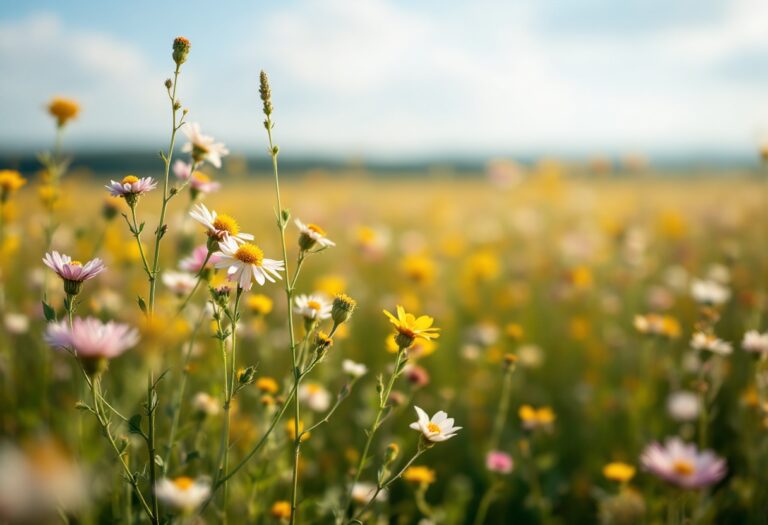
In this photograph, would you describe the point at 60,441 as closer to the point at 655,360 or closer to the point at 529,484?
the point at 529,484

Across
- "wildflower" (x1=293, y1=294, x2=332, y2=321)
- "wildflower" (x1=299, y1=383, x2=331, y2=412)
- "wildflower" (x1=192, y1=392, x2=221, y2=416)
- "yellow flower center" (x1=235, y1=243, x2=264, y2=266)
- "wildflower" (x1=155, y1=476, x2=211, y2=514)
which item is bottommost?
"wildflower" (x1=299, y1=383, x2=331, y2=412)

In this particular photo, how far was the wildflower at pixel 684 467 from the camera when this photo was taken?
1.08m

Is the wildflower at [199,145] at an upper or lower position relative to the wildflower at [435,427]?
upper

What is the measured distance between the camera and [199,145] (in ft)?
4.48

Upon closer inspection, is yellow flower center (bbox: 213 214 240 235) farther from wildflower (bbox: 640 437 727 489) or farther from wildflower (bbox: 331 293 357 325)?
wildflower (bbox: 640 437 727 489)

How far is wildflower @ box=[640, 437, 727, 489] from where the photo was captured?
1081mm

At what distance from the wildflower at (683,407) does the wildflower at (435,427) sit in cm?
183

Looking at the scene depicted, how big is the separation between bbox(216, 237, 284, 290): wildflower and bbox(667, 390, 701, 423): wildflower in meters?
2.18

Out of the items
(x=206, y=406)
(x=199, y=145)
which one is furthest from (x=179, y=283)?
(x=199, y=145)

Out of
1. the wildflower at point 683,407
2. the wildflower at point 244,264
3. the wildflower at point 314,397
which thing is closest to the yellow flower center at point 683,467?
the wildflower at point 244,264

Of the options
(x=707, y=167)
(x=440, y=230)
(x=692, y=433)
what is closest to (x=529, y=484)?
(x=692, y=433)

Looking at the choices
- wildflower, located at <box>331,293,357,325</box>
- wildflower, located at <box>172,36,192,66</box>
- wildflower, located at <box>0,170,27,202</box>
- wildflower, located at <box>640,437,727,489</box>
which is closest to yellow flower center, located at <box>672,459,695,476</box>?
wildflower, located at <box>640,437,727,489</box>

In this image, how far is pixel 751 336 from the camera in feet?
5.75

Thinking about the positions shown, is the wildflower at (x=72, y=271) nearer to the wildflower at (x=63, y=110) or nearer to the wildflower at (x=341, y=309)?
the wildflower at (x=341, y=309)
